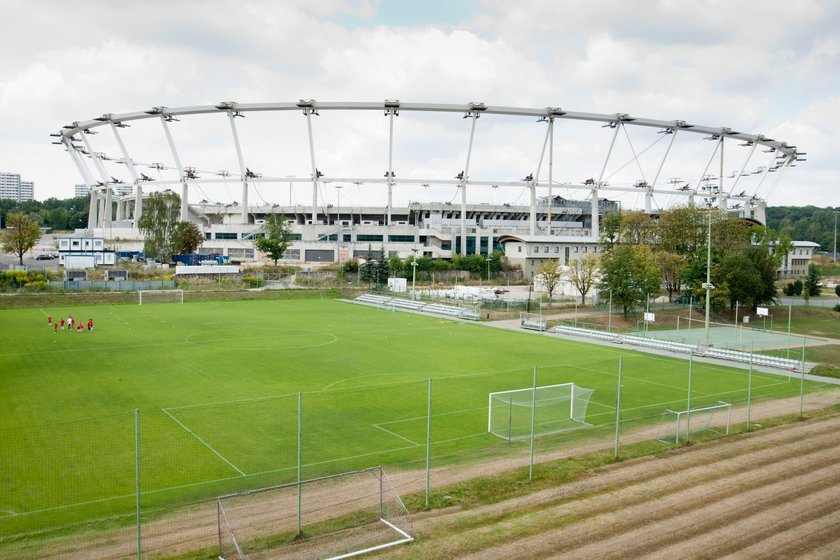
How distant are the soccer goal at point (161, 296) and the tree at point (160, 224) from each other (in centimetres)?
2302

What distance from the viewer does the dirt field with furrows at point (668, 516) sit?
10.5 meters

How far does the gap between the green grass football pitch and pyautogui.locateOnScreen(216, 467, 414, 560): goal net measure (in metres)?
1.53

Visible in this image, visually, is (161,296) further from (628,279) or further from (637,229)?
(637,229)

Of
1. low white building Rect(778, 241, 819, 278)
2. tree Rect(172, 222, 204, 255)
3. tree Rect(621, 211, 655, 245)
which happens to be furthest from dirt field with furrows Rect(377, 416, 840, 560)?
low white building Rect(778, 241, 819, 278)

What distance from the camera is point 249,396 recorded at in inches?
851

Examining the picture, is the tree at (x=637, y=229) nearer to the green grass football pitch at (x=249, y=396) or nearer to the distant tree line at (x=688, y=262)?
the distant tree line at (x=688, y=262)

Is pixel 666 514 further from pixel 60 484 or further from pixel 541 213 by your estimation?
pixel 541 213

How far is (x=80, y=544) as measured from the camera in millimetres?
10609

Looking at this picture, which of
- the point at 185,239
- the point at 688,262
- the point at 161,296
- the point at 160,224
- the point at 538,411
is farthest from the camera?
the point at 185,239

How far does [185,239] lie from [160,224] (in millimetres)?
4506

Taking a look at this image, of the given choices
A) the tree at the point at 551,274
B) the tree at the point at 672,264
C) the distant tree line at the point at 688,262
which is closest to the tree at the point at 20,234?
the tree at the point at 551,274

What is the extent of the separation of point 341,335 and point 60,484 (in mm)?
23729

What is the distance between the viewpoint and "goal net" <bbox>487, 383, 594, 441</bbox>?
57.5 ft

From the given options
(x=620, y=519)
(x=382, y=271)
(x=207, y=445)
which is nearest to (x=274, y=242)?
(x=382, y=271)
